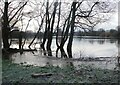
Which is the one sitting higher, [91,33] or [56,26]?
[56,26]

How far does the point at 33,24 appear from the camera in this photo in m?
12.8

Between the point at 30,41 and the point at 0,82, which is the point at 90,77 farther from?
the point at 30,41

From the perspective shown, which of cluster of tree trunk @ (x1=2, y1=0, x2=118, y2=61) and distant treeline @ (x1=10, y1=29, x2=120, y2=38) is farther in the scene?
cluster of tree trunk @ (x1=2, y1=0, x2=118, y2=61)

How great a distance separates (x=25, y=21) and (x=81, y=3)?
388 cm

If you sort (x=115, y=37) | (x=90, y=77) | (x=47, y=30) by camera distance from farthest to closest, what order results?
(x=47, y=30)
(x=115, y=37)
(x=90, y=77)

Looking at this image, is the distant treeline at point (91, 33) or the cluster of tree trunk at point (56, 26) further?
the cluster of tree trunk at point (56, 26)

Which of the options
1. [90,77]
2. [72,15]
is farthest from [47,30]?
[90,77]

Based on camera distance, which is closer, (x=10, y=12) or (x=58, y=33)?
(x=10, y=12)

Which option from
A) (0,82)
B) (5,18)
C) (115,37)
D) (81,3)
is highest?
(81,3)

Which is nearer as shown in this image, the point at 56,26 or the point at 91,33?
the point at 91,33

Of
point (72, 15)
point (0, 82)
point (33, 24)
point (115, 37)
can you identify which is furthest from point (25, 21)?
point (0, 82)

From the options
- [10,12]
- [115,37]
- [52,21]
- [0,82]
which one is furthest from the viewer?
[52,21]

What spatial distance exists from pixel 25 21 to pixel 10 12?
2.54 meters

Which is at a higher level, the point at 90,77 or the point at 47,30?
the point at 47,30
